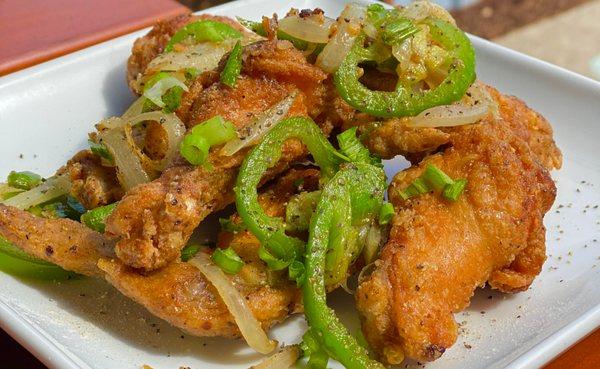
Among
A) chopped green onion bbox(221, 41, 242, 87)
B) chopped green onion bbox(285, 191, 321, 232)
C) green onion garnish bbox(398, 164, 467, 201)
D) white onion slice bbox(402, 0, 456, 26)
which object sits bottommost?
chopped green onion bbox(285, 191, 321, 232)

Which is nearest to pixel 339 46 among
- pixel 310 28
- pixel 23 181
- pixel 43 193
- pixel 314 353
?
pixel 310 28

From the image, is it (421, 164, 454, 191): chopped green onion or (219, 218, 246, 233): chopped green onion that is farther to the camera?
(219, 218, 246, 233): chopped green onion

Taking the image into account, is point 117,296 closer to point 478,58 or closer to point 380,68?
point 380,68

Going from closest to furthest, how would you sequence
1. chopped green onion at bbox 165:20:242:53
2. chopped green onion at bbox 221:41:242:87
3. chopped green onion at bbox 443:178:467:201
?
chopped green onion at bbox 443:178:467:201 < chopped green onion at bbox 221:41:242:87 < chopped green onion at bbox 165:20:242:53

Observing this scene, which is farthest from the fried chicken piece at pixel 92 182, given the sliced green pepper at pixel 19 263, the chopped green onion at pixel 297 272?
the chopped green onion at pixel 297 272

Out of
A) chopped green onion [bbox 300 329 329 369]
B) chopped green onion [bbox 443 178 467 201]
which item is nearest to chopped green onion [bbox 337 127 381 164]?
chopped green onion [bbox 443 178 467 201]

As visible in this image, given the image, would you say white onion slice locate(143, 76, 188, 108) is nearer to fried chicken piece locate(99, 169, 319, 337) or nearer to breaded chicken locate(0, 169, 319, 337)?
breaded chicken locate(0, 169, 319, 337)
